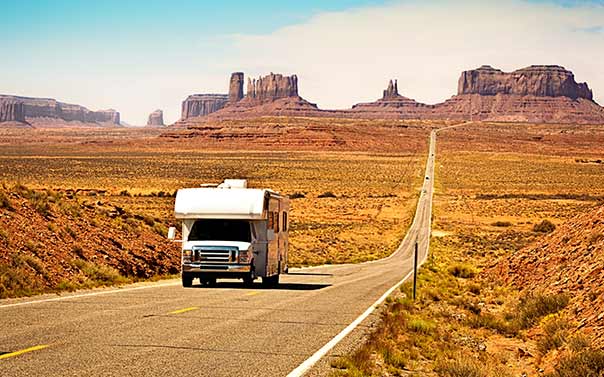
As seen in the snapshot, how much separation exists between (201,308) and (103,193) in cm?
6202

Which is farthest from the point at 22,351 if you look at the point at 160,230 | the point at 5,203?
the point at 160,230

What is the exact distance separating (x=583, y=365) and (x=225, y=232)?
41.4ft

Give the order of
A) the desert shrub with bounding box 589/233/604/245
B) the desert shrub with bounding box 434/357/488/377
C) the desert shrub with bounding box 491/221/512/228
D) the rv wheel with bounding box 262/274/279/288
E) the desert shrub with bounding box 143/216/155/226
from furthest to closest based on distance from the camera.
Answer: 1. the desert shrub with bounding box 491/221/512/228
2. the desert shrub with bounding box 143/216/155/226
3. the rv wheel with bounding box 262/274/279/288
4. the desert shrub with bounding box 589/233/604/245
5. the desert shrub with bounding box 434/357/488/377

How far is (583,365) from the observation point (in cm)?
1069

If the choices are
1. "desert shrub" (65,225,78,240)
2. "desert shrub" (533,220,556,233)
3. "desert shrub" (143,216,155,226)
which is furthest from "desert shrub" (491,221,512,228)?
"desert shrub" (65,225,78,240)

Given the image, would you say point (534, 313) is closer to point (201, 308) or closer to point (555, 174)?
point (201, 308)

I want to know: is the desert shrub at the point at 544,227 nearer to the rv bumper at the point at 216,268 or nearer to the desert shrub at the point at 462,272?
the desert shrub at the point at 462,272

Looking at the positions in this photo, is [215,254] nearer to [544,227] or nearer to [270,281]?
[270,281]

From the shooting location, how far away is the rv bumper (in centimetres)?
2136

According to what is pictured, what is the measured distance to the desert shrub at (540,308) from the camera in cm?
1627

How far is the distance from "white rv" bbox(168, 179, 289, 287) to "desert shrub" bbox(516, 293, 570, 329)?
7.17 meters

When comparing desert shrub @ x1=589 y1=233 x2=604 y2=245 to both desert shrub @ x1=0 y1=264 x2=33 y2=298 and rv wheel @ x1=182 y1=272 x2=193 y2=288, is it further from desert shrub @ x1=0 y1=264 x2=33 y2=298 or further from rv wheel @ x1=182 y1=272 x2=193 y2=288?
desert shrub @ x1=0 y1=264 x2=33 y2=298

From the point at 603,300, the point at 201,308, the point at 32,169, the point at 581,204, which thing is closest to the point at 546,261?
the point at 603,300

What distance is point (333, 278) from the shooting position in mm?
28375
